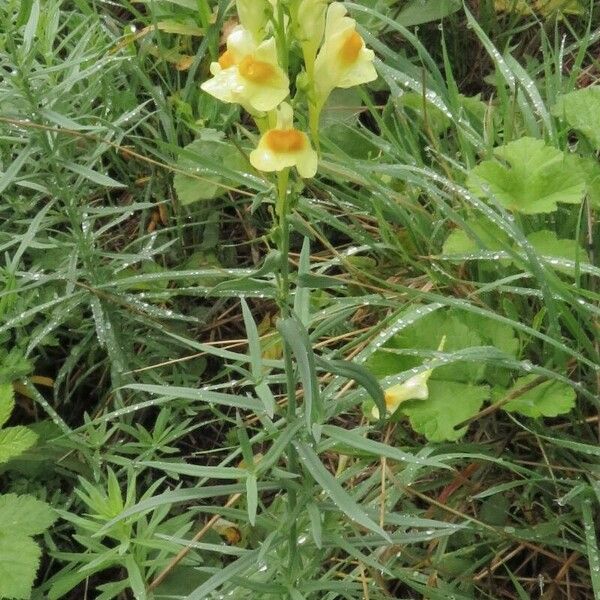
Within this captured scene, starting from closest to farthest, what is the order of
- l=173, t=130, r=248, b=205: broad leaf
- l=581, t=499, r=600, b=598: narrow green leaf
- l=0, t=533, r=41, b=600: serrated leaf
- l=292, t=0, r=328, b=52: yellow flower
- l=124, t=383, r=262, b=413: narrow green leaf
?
l=292, t=0, r=328, b=52: yellow flower
l=124, t=383, r=262, b=413: narrow green leaf
l=581, t=499, r=600, b=598: narrow green leaf
l=0, t=533, r=41, b=600: serrated leaf
l=173, t=130, r=248, b=205: broad leaf

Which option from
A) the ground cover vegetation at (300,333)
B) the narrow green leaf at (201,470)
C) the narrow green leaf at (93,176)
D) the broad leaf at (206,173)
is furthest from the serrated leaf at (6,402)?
the narrow green leaf at (201,470)

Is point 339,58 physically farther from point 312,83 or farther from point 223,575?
point 223,575

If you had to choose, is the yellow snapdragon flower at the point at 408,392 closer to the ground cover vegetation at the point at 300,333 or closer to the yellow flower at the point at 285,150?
the ground cover vegetation at the point at 300,333

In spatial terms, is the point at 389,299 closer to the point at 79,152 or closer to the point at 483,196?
the point at 483,196

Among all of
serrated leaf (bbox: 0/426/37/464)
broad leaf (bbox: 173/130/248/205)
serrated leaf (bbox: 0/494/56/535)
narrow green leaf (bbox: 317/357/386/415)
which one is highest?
narrow green leaf (bbox: 317/357/386/415)

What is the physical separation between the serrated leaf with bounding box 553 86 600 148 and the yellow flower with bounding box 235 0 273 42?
95 centimetres

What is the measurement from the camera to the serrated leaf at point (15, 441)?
66.9 inches

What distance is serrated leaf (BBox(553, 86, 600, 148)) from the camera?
1.77 meters

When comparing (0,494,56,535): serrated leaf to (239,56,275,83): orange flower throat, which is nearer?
(239,56,275,83): orange flower throat

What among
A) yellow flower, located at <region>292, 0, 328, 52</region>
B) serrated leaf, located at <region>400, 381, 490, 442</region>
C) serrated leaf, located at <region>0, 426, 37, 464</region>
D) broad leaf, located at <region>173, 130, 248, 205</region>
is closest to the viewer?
yellow flower, located at <region>292, 0, 328, 52</region>

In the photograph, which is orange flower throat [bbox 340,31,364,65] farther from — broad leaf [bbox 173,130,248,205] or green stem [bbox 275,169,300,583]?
broad leaf [bbox 173,130,248,205]

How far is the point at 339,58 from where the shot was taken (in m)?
1.07

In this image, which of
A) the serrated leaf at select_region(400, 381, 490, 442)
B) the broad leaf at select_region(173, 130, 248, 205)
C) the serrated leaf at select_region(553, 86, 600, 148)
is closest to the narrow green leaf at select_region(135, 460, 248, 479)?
the serrated leaf at select_region(400, 381, 490, 442)

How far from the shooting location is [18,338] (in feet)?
6.06
